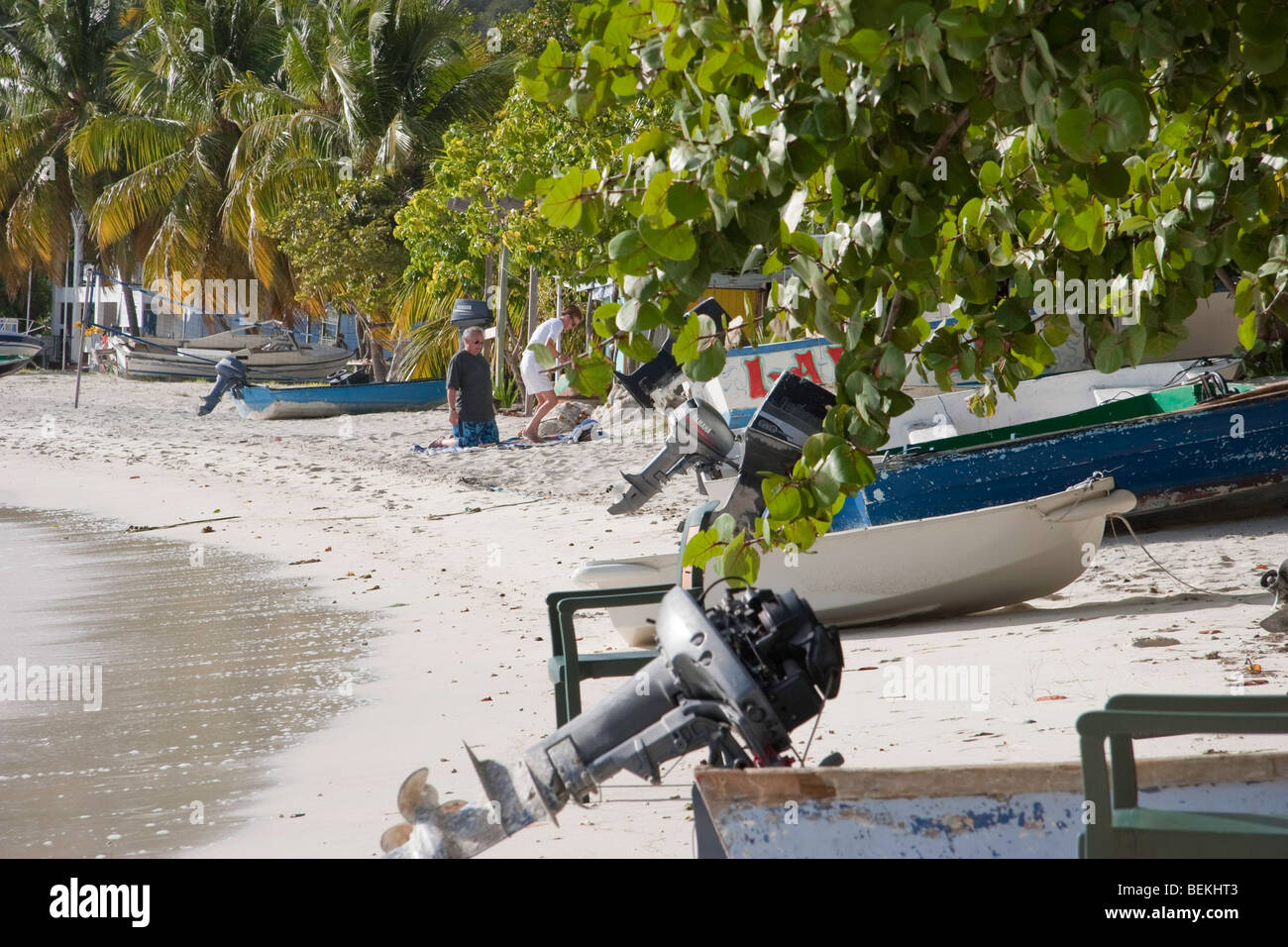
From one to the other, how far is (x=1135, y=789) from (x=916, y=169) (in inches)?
46.9

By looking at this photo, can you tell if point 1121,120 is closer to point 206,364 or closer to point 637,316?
point 637,316

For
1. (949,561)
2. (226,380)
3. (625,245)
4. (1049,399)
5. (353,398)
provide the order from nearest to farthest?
(625,245) < (949,561) < (1049,399) < (353,398) < (226,380)

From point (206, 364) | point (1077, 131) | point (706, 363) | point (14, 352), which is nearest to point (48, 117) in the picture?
point (14, 352)

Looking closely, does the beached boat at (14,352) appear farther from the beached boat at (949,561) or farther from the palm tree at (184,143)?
the beached boat at (949,561)

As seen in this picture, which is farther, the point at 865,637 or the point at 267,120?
the point at 267,120

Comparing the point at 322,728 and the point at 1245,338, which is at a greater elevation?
the point at 1245,338

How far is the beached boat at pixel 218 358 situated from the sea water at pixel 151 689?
22562mm

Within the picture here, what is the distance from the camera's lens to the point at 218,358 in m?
33.8

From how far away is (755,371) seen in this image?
1185cm

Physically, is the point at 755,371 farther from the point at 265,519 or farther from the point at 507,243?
the point at 507,243

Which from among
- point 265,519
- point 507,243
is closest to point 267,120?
point 507,243

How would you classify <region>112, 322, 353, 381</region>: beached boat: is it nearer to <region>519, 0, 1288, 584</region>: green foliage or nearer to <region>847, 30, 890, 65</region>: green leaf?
<region>519, 0, 1288, 584</region>: green foliage

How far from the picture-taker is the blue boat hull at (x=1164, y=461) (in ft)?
28.1
